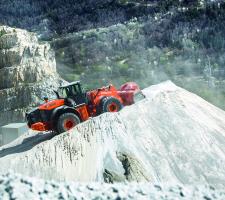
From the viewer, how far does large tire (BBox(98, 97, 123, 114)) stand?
62.5 feet

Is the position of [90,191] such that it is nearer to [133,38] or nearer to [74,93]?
[74,93]

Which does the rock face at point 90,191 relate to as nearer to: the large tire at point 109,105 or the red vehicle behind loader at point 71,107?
the red vehicle behind loader at point 71,107

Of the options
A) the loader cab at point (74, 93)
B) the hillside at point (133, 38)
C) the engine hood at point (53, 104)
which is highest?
the loader cab at point (74, 93)

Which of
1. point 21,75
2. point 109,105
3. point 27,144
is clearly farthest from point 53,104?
point 21,75

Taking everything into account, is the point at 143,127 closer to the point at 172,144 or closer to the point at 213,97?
the point at 172,144

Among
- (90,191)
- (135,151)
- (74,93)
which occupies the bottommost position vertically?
(135,151)

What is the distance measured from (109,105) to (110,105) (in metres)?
0.07

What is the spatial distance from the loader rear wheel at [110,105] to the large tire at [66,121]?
4.95 ft

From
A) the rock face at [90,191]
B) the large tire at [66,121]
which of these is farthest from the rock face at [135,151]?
the rock face at [90,191]

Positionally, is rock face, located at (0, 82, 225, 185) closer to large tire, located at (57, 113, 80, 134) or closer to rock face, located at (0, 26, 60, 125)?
large tire, located at (57, 113, 80, 134)

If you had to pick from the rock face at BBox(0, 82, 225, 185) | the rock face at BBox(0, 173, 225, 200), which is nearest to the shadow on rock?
the rock face at BBox(0, 82, 225, 185)

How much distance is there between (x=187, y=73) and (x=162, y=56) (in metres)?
7.75

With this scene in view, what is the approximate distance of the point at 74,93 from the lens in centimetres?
1866

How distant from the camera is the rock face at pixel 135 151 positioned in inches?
613
